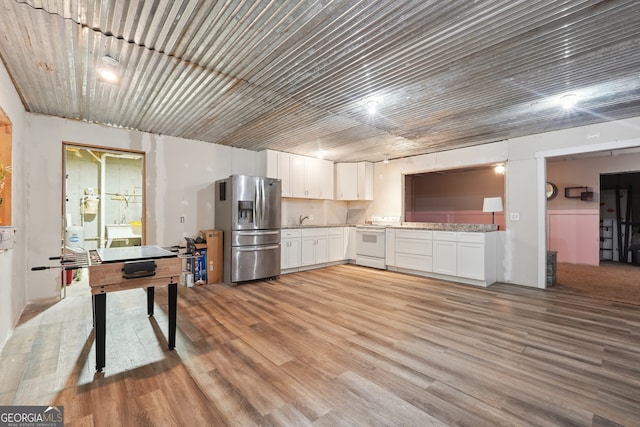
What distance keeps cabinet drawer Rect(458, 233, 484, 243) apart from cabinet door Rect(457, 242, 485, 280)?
0.05 metres

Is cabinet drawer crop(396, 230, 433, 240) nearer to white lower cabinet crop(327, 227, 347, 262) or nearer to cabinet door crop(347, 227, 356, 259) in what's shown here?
cabinet door crop(347, 227, 356, 259)

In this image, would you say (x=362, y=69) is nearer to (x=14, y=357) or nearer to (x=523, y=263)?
(x=14, y=357)

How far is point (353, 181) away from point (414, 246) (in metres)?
2.10

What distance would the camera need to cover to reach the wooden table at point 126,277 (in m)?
1.96

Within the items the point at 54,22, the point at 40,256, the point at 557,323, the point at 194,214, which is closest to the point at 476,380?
the point at 557,323

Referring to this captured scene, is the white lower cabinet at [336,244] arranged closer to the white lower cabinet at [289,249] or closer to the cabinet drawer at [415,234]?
the white lower cabinet at [289,249]

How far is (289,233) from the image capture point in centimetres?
526

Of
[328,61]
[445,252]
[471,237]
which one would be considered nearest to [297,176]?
[445,252]

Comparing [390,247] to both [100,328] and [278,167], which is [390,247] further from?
[100,328]

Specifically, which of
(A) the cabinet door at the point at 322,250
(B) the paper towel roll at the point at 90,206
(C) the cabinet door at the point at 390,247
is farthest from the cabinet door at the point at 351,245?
(B) the paper towel roll at the point at 90,206

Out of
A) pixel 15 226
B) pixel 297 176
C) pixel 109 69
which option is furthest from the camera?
pixel 297 176

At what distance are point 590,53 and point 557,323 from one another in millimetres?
2531

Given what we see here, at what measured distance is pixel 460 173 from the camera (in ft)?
26.5

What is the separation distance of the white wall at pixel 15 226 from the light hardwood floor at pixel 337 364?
23cm
